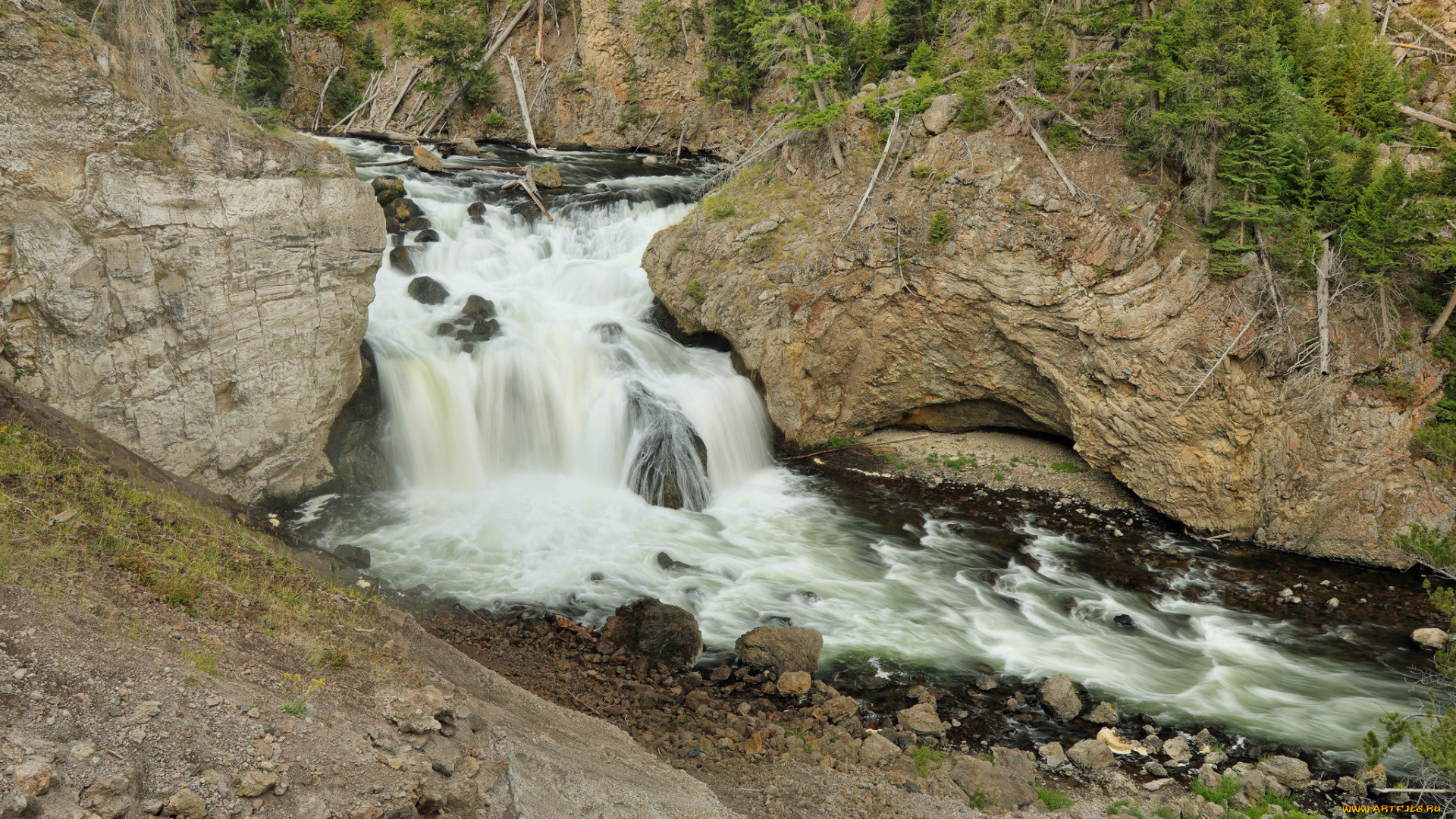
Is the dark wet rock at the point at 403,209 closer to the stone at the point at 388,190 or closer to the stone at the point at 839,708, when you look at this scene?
the stone at the point at 388,190

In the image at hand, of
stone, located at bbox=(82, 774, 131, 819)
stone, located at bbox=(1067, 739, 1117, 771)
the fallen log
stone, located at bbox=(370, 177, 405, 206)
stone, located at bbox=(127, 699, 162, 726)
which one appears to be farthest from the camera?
the fallen log

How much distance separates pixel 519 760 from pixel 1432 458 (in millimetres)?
15315

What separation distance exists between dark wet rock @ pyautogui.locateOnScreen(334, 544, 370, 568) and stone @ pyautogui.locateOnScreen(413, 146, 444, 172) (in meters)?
13.6

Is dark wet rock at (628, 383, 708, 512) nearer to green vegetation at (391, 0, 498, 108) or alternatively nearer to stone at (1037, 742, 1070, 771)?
stone at (1037, 742, 1070, 771)

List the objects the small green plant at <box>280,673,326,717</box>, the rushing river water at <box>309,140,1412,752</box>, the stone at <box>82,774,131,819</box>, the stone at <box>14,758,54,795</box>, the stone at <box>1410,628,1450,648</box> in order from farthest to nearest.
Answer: the stone at <box>1410,628,1450,648</box>
the rushing river water at <box>309,140,1412,752</box>
the small green plant at <box>280,673,326,717</box>
the stone at <box>82,774,131,819</box>
the stone at <box>14,758,54,795</box>

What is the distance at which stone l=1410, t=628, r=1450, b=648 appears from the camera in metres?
11.7

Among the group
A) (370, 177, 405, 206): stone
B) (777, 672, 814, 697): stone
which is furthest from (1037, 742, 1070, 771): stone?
(370, 177, 405, 206): stone

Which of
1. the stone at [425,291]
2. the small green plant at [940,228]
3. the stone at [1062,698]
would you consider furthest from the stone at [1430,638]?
the stone at [425,291]

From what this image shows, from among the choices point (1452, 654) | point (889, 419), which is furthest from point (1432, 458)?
point (889, 419)

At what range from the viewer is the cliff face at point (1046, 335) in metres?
13.8

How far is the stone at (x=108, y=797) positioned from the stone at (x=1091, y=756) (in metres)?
8.95

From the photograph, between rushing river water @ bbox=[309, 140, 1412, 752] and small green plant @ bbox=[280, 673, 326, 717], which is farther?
rushing river water @ bbox=[309, 140, 1412, 752]

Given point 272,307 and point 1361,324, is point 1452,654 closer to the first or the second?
point 1361,324

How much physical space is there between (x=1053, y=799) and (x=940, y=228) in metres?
10.9
